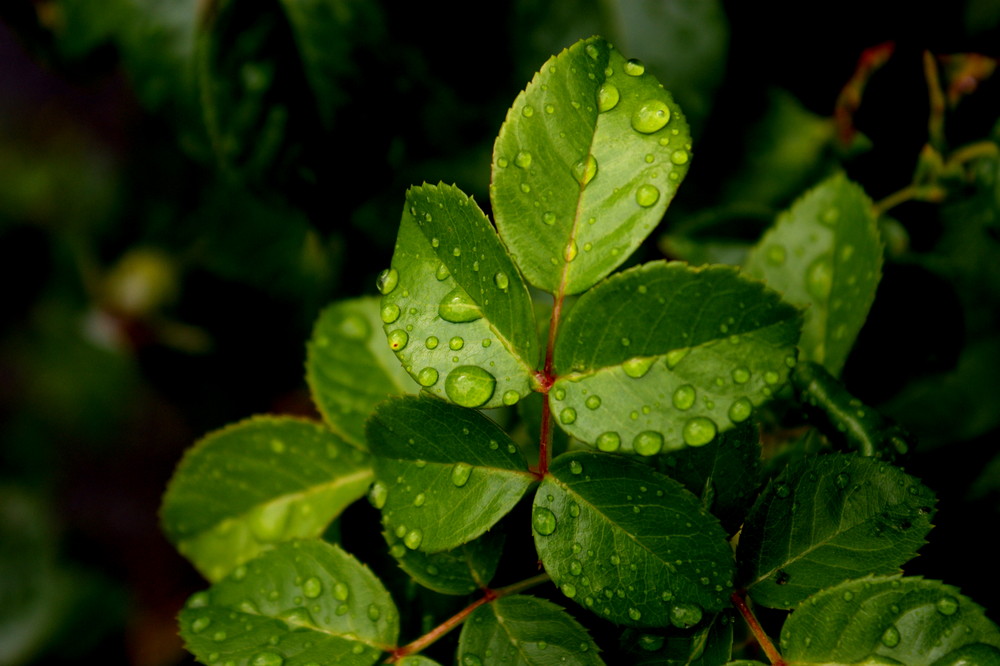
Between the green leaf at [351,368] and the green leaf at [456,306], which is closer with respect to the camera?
the green leaf at [456,306]

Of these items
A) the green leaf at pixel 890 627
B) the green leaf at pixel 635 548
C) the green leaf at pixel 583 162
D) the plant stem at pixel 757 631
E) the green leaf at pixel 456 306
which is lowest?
the plant stem at pixel 757 631

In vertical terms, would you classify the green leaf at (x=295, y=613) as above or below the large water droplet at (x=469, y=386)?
below

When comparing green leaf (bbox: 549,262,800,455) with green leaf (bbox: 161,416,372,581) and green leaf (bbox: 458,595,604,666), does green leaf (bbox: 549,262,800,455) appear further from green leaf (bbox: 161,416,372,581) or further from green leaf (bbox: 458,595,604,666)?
green leaf (bbox: 161,416,372,581)

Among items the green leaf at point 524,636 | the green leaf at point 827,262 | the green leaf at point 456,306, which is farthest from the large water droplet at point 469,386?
the green leaf at point 827,262

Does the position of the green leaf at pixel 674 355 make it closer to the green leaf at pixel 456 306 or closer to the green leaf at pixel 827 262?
the green leaf at pixel 456 306

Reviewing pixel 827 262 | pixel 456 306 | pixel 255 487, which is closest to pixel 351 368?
pixel 255 487

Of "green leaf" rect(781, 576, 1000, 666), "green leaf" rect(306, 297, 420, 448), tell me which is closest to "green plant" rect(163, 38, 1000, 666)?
"green leaf" rect(781, 576, 1000, 666)

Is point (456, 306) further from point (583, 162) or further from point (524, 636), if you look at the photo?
point (524, 636)
